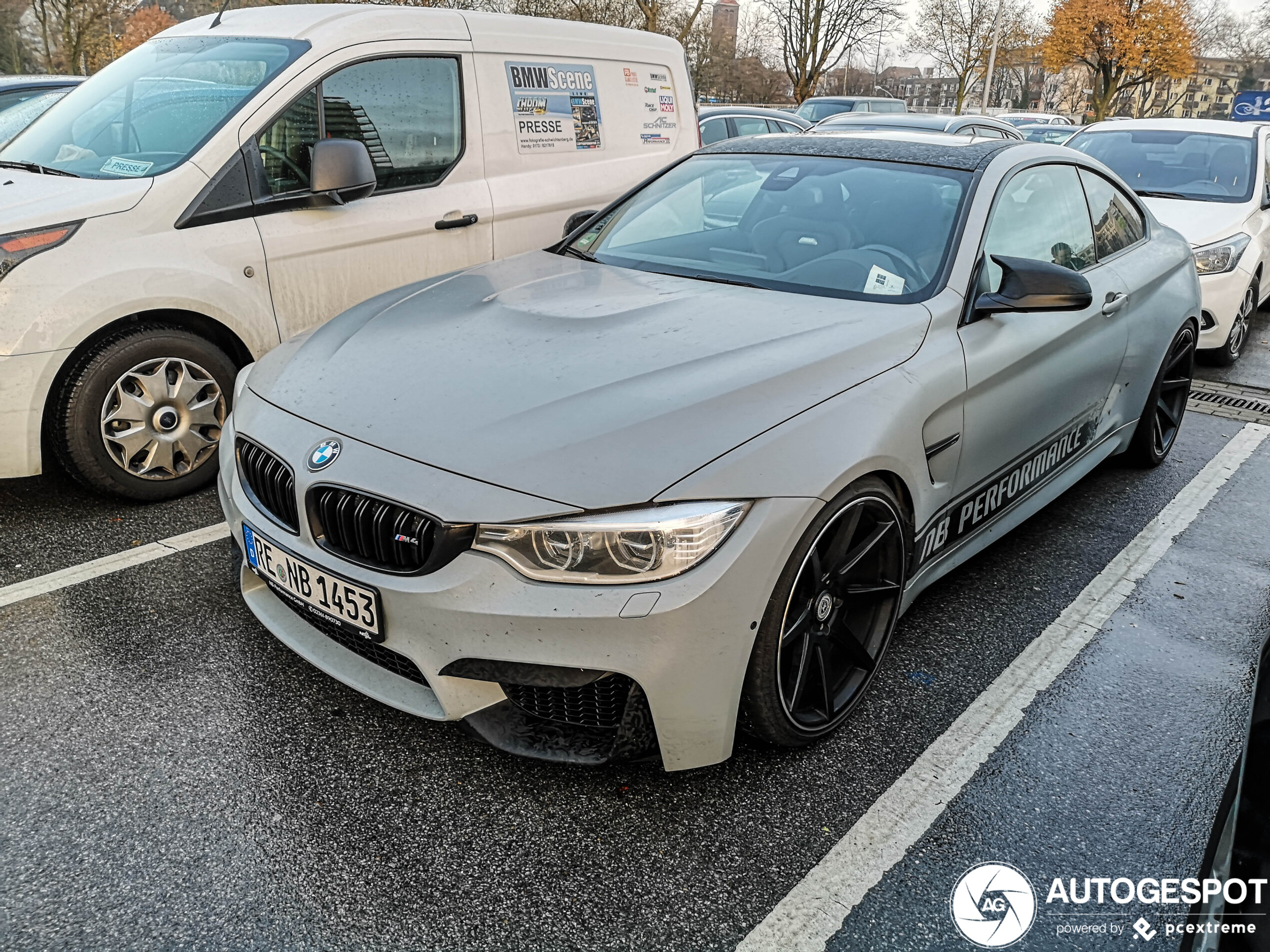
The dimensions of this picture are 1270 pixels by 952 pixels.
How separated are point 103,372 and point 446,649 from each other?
7.62ft

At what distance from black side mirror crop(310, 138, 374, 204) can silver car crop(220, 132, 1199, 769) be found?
843 mm

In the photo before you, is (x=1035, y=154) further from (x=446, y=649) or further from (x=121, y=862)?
(x=121, y=862)

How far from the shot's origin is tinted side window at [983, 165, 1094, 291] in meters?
3.24

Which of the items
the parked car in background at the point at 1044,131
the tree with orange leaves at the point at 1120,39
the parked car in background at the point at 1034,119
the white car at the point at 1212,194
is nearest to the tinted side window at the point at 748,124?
the white car at the point at 1212,194

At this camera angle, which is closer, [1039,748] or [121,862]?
[121,862]

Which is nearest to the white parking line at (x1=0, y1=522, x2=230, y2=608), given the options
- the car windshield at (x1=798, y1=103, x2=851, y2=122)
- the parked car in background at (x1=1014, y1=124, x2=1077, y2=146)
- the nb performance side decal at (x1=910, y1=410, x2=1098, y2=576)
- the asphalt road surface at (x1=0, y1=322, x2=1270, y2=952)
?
the asphalt road surface at (x1=0, y1=322, x2=1270, y2=952)

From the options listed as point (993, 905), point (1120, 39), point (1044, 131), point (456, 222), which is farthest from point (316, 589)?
point (1120, 39)

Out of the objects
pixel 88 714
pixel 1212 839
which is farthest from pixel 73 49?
pixel 1212 839

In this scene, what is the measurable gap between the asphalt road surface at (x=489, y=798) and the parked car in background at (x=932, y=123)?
6745 mm

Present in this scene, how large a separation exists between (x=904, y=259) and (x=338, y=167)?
233 cm

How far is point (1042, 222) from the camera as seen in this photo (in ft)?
11.7

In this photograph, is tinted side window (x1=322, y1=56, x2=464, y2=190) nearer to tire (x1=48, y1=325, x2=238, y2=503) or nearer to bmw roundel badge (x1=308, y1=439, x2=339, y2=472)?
tire (x1=48, y1=325, x2=238, y2=503)

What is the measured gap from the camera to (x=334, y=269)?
4.34 meters

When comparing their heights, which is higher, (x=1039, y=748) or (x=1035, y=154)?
(x=1035, y=154)
